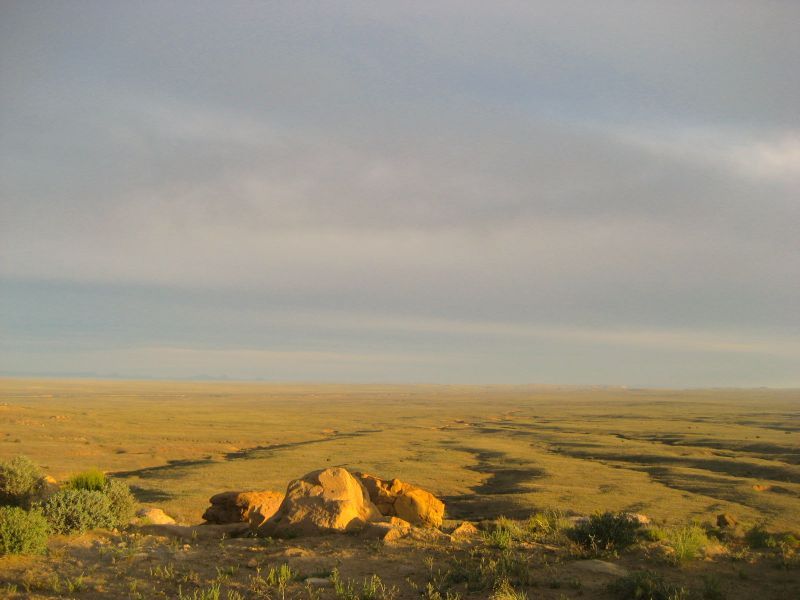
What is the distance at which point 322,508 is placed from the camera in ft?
46.7

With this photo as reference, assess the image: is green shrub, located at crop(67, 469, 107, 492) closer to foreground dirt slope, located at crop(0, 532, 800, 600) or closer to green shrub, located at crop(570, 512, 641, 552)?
foreground dirt slope, located at crop(0, 532, 800, 600)

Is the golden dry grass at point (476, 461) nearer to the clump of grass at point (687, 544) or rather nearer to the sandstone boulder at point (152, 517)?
the sandstone boulder at point (152, 517)

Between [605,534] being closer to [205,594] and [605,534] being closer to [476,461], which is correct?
[205,594]

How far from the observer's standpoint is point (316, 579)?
9.95 m

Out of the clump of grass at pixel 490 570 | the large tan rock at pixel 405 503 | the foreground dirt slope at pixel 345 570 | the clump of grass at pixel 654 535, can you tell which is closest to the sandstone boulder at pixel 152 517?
the foreground dirt slope at pixel 345 570

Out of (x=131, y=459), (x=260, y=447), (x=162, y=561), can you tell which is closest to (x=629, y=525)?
(x=162, y=561)

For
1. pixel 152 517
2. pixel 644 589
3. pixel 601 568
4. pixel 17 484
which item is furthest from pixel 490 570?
pixel 17 484

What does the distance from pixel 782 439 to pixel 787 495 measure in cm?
3193

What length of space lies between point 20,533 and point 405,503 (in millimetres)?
9582

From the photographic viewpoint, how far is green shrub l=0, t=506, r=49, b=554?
10305 mm

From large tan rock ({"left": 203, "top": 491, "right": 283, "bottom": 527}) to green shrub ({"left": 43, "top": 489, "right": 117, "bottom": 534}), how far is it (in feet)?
11.6

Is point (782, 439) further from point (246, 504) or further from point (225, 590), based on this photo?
point (225, 590)

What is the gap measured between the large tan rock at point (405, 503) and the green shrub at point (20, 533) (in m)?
8.73

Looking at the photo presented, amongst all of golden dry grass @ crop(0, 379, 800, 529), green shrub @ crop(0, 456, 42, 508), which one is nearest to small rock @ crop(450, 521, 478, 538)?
golden dry grass @ crop(0, 379, 800, 529)
